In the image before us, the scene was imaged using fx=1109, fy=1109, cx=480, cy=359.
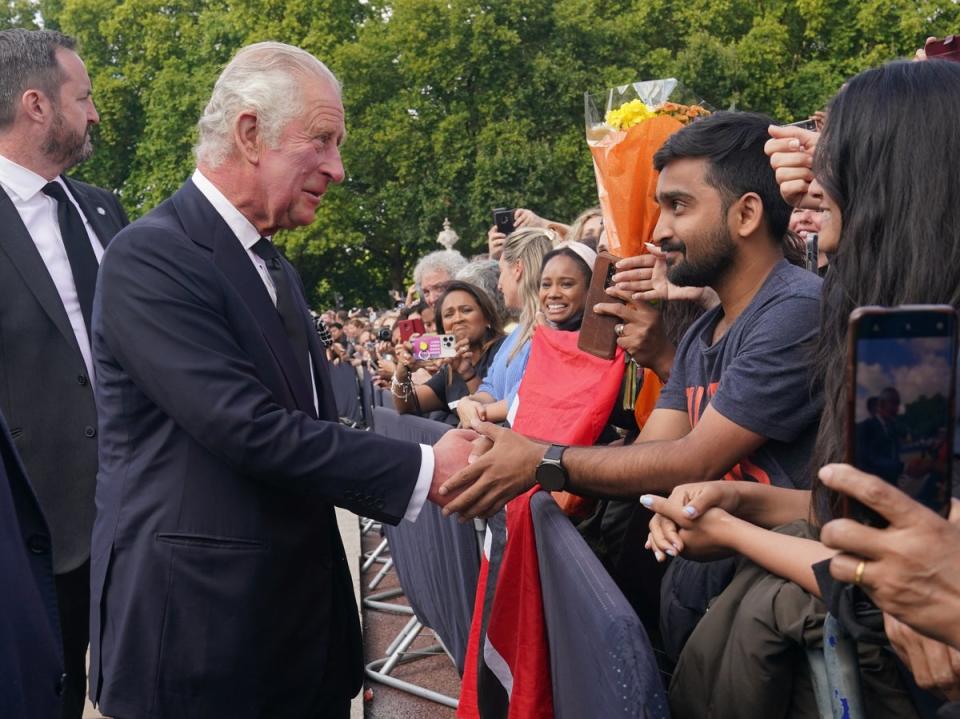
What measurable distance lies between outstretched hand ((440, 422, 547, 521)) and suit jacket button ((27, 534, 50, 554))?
1.19 meters

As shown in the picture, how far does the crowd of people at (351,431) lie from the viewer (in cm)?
204

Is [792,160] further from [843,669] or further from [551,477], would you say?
[843,669]

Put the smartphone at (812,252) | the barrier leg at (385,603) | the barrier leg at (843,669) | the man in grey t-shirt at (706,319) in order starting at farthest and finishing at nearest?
the barrier leg at (385,603) → the smartphone at (812,252) → the man in grey t-shirt at (706,319) → the barrier leg at (843,669)

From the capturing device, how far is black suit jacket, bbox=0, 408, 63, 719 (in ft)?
6.24

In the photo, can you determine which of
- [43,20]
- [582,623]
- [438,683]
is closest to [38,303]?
[582,623]

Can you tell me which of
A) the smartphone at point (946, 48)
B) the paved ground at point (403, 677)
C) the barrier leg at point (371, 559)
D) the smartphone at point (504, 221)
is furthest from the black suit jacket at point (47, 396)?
the barrier leg at point (371, 559)

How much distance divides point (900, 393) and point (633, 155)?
237 cm

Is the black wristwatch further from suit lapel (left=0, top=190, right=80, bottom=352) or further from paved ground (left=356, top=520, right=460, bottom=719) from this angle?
paved ground (left=356, top=520, right=460, bottom=719)

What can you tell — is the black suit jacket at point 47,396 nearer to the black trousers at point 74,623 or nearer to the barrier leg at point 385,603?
the black trousers at point 74,623

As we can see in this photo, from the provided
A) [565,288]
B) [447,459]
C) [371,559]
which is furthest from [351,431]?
[371,559]

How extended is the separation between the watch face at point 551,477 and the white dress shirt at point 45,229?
1716 millimetres

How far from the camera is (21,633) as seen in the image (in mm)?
1963

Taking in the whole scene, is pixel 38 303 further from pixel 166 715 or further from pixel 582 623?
pixel 582 623

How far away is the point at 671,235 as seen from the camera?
3.26 m
